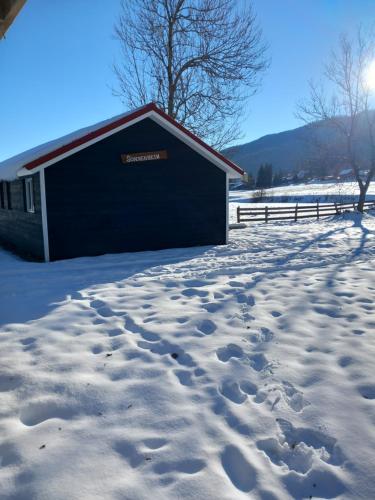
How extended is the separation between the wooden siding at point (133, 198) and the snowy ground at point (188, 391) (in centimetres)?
377

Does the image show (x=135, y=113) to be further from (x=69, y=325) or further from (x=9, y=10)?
(x=9, y=10)

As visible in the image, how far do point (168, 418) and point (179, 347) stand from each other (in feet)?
4.33

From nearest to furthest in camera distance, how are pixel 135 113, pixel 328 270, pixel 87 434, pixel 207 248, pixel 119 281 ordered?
pixel 87 434
pixel 119 281
pixel 328 270
pixel 135 113
pixel 207 248

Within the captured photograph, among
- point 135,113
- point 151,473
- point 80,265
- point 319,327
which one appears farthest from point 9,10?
point 135,113

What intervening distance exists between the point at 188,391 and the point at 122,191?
842cm

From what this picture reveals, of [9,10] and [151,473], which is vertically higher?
[9,10]

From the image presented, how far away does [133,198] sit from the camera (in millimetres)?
11445

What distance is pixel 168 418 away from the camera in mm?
3188

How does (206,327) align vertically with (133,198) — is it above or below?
below

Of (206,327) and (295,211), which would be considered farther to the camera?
(295,211)

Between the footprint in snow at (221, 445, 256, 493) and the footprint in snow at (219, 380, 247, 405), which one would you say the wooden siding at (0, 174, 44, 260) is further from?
the footprint in snow at (221, 445, 256, 493)

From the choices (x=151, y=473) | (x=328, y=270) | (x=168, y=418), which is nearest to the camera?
(x=151, y=473)

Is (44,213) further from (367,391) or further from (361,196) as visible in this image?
(361,196)

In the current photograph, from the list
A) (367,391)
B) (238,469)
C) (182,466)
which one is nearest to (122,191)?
(367,391)
